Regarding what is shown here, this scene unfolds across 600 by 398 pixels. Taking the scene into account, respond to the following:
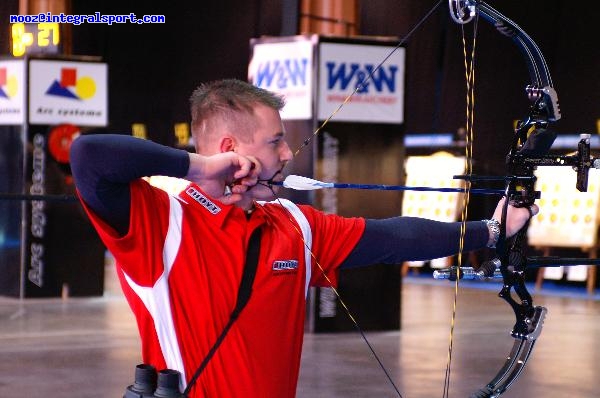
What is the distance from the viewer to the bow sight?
2.26m

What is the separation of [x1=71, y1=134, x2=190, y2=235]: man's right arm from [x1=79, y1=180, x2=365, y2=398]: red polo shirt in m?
0.05

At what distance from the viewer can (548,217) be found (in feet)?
34.9

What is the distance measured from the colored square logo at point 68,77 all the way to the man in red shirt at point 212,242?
6888 millimetres

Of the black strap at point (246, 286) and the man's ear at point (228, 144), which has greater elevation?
the man's ear at point (228, 144)

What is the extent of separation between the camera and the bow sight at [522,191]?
226 cm

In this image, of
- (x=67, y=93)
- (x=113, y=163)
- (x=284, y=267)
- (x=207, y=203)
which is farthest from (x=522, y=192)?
(x=67, y=93)

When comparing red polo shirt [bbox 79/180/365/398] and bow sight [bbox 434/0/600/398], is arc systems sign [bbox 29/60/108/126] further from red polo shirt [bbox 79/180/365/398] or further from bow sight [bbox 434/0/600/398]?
red polo shirt [bbox 79/180/365/398]

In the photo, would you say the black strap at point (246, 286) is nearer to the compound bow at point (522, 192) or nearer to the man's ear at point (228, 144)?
the man's ear at point (228, 144)

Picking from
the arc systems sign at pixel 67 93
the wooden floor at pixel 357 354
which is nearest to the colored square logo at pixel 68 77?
the arc systems sign at pixel 67 93

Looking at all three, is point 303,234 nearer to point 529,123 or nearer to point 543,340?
point 529,123

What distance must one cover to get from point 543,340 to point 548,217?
3919 millimetres

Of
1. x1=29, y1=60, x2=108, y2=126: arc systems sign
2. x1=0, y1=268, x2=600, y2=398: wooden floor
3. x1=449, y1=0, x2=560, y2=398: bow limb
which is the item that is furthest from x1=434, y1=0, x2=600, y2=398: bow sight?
x1=29, y1=60, x2=108, y2=126: arc systems sign

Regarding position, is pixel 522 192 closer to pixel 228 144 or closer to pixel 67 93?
pixel 228 144

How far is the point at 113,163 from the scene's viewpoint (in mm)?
1764
